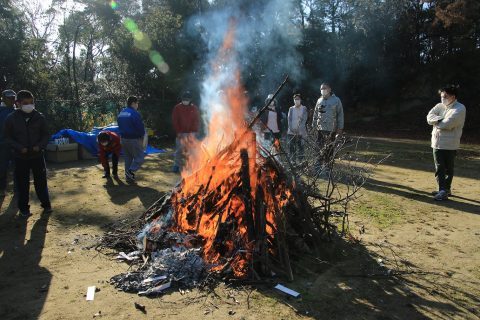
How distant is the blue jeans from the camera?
28.2 ft

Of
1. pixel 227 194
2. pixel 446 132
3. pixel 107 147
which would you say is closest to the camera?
pixel 227 194

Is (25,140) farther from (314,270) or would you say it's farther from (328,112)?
(328,112)

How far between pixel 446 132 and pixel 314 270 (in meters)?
4.19

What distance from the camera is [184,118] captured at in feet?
29.8

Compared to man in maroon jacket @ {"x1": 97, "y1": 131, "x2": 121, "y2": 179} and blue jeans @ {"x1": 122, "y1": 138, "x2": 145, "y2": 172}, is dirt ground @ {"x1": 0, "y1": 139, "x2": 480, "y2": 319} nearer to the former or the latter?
blue jeans @ {"x1": 122, "y1": 138, "x2": 145, "y2": 172}

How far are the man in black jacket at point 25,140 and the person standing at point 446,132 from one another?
6.78 metres

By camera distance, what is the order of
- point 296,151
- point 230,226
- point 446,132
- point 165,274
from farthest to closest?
point 446,132 → point 296,151 → point 230,226 → point 165,274

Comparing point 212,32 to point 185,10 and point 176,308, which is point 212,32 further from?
point 176,308

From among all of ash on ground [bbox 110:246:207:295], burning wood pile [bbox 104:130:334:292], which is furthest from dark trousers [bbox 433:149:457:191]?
ash on ground [bbox 110:246:207:295]

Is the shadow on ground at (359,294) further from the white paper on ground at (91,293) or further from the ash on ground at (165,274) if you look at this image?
A: the white paper on ground at (91,293)

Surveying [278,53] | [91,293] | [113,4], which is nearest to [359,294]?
[91,293]

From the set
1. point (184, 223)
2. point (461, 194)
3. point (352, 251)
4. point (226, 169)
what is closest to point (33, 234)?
point (184, 223)

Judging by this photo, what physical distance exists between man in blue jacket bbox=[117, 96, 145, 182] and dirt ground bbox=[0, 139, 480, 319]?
55.0 inches

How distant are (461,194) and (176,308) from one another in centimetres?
625
